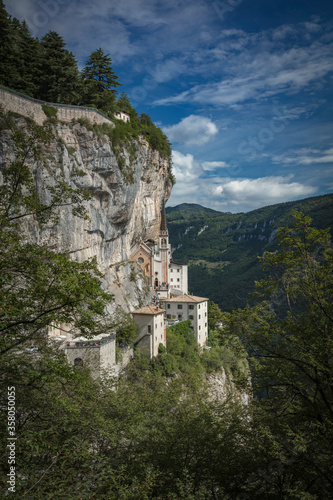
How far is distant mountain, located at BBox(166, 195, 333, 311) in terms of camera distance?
10656 centimetres

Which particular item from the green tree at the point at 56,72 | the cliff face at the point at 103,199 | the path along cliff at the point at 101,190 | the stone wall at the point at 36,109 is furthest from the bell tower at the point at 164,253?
the green tree at the point at 56,72

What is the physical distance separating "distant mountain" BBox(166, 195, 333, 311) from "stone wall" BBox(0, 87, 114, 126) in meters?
65.2

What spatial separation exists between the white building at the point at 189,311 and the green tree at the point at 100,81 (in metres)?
25.4

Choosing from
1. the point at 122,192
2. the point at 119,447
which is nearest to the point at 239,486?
the point at 119,447

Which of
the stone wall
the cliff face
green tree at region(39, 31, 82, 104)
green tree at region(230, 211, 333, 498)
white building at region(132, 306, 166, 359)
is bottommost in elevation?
white building at region(132, 306, 166, 359)

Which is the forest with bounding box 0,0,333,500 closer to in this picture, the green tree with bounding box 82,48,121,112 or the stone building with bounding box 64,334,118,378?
the stone building with bounding box 64,334,118,378

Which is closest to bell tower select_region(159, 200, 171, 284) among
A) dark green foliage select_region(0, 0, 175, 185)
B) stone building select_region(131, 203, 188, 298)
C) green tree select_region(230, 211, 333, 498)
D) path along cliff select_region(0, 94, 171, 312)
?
stone building select_region(131, 203, 188, 298)

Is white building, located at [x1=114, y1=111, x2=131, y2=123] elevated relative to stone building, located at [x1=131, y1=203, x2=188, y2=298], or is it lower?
elevated

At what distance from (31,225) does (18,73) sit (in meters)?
14.1

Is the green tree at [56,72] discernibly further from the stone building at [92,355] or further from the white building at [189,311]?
the white building at [189,311]

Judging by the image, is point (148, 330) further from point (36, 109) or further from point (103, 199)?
point (36, 109)

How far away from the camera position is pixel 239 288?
102 m

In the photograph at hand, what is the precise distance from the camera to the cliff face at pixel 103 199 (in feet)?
93.2

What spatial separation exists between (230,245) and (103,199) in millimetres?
140589
